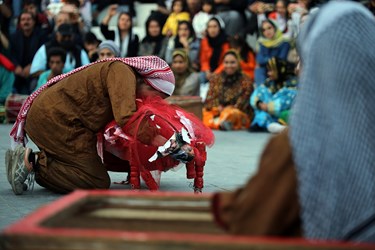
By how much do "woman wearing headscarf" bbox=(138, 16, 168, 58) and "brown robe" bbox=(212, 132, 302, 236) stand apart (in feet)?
39.0

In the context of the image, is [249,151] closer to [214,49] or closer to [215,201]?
[214,49]

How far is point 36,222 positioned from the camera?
9.19ft

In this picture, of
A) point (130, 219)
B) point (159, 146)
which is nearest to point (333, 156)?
point (130, 219)

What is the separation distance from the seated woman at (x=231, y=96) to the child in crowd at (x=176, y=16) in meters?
2.29

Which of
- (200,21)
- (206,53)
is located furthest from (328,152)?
(200,21)

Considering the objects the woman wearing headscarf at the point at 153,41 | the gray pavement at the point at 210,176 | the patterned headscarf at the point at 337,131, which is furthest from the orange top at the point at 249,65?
the patterned headscarf at the point at 337,131

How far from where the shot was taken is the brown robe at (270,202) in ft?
9.23

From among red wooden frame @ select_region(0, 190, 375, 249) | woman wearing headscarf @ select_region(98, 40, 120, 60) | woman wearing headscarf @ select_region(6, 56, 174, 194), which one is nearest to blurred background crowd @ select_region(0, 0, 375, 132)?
woman wearing headscarf @ select_region(98, 40, 120, 60)

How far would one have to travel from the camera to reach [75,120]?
22.9 ft

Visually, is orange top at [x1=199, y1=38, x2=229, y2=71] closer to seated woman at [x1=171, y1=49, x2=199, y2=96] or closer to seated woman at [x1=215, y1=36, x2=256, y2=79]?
seated woman at [x1=215, y1=36, x2=256, y2=79]

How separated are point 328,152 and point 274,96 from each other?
32.8 ft

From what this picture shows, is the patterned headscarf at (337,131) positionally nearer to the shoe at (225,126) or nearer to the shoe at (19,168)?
the shoe at (19,168)

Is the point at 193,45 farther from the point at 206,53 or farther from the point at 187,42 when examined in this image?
the point at 206,53

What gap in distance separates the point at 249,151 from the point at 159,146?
385cm
